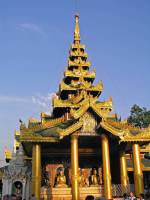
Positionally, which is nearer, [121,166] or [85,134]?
[85,134]

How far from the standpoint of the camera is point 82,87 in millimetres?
25812

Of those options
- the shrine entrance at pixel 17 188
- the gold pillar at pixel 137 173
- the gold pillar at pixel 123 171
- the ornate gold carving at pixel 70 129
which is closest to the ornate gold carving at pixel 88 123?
the ornate gold carving at pixel 70 129

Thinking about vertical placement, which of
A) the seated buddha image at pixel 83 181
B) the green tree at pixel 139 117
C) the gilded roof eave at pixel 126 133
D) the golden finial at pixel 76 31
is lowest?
the seated buddha image at pixel 83 181

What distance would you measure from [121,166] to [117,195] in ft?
7.44

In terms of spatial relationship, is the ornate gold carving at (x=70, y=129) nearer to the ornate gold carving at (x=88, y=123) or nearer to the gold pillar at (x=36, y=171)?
the ornate gold carving at (x=88, y=123)

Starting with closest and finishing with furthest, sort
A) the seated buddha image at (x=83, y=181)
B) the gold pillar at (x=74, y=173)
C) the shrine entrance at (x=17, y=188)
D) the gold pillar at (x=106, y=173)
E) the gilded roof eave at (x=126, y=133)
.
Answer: the gold pillar at (x=74, y=173) → the gold pillar at (x=106, y=173) → the gilded roof eave at (x=126, y=133) → the seated buddha image at (x=83, y=181) → the shrine entrance at (x=17, y=188)

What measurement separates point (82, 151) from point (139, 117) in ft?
105

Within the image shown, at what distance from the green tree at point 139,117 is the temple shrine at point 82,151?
25.1m

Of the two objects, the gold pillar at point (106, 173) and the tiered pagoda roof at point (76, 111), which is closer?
the gold pillar at point (106, 173)

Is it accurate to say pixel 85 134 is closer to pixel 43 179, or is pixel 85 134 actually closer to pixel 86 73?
pixel 43 179

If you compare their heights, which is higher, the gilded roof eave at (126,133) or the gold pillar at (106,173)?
the gilded roof eave at (126,133)

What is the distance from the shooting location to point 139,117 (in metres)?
51.0

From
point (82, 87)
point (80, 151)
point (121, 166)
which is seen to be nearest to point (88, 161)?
point (80, 151)

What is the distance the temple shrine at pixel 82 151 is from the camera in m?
17.4
